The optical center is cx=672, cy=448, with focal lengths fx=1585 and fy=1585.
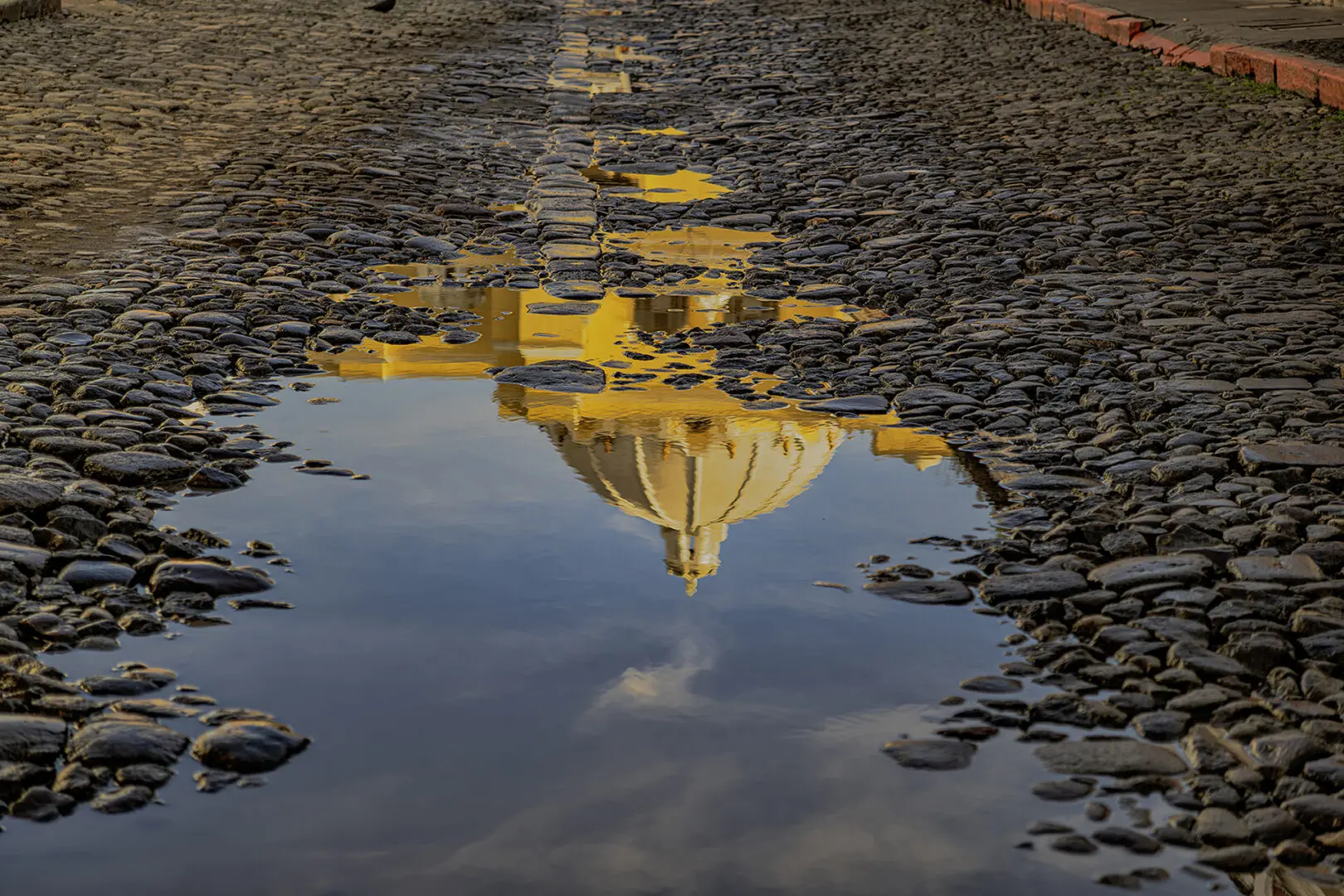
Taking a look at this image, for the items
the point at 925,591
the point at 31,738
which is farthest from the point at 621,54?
the point at 31,738

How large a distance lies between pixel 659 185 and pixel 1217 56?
5678mm

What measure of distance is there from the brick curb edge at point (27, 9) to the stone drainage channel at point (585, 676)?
11.2 metres

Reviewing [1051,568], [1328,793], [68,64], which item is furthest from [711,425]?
[68,64]

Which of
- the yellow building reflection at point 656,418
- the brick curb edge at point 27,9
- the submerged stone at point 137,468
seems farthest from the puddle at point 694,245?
the brick curb edge at point 27,9

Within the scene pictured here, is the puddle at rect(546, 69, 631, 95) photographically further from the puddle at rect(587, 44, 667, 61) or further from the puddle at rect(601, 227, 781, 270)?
the puddle at rect(601, 227, 781, 270)

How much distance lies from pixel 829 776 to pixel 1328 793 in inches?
33.3

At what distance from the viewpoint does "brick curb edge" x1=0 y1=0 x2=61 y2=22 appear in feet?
47.1

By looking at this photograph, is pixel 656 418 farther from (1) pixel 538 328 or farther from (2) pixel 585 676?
(2) pixel 585 676

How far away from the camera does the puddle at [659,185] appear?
26.8 ft

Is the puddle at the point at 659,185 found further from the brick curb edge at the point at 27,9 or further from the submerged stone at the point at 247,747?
the brick curb edge at the point at 27,9

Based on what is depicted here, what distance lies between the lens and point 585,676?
318cm

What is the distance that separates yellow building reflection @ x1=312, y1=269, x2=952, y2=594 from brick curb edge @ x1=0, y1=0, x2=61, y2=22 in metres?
10.2

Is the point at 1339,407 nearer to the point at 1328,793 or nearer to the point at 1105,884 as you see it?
the point at 1328,793

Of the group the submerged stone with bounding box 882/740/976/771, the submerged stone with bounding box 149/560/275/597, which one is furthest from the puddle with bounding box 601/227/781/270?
the submerged stone with bounding box 882/740/976/771
